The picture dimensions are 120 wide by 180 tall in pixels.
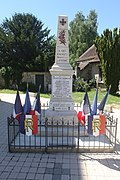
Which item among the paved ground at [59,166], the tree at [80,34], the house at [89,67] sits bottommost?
the paved ground at [59,166]

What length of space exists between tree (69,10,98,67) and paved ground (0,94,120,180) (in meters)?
32.8

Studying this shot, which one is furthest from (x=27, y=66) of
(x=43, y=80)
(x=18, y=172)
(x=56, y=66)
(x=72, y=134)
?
(x=18, y=172)

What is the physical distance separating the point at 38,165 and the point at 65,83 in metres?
3.59

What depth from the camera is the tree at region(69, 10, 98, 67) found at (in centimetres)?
3828

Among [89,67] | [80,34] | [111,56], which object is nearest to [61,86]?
[111,56]

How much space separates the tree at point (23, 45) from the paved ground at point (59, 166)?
2309 cm

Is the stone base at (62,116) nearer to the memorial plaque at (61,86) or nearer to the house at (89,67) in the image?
the memorial plaque at (61,86)

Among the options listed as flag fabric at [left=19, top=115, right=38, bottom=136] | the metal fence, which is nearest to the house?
the metal fence

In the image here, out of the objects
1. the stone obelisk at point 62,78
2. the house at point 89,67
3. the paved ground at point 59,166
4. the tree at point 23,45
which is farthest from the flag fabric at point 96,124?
the tree at point 23,45

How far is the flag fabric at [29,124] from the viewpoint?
549 cm

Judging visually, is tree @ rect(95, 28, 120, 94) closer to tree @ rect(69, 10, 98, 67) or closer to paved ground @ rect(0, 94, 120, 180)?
paved ground @ rect(0, 94, 120, 180)

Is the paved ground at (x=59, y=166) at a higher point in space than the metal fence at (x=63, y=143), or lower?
lower

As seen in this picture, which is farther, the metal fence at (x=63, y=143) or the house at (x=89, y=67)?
the house at (x=89, y=67)

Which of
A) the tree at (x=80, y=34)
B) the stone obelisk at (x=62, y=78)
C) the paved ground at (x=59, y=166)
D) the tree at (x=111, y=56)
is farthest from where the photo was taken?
the tree at (x=80, y=34)
